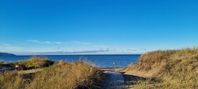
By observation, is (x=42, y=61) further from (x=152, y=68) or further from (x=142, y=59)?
(x=152, y=68)

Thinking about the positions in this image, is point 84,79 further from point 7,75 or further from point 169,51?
point 169,51

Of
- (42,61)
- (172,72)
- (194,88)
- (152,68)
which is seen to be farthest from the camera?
(42,61)

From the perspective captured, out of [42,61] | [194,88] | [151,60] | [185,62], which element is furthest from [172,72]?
[42,61]

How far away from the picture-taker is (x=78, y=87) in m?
16.4

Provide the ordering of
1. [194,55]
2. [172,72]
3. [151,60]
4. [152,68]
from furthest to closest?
1. [151,60]
2. [152,68]
3. [194,55]
4. [172,72]

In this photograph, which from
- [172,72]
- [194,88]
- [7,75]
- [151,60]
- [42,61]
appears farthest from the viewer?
[42,61]

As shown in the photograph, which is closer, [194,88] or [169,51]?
[194,88]

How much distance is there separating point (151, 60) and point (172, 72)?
266 inches

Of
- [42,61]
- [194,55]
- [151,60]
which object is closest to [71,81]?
[194,55]

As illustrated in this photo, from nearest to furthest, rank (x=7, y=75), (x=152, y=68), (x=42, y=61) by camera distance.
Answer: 1. (x=7, y=75)
2. (x=152, y=68)
3. (x=42, y=61)

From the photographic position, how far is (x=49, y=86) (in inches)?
593

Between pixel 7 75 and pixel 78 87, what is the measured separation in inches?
182

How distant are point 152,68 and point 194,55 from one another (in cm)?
342

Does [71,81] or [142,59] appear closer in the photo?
[71,81]
